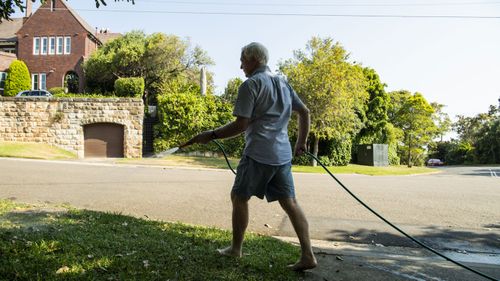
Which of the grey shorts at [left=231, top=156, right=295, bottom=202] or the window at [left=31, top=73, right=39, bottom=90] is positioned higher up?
the window at [left=31, top=73, right=39, bottom=90]

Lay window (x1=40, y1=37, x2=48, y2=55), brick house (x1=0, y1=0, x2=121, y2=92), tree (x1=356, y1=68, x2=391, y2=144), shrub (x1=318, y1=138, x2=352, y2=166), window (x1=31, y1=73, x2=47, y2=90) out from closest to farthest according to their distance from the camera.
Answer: shrub (x1=318, y1=138, x2=352, y2=166) < tree (x1=356, y1=68, x2=391, y2=144) < brick house (x1=0, y1=0, x2=121, y2=92) < window (x1=31, y1=73, x2=47, y2=90) < window (x1=40, y1=37, x2=48, y2=55)

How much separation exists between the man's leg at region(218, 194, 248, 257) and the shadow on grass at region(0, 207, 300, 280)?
0.35ft

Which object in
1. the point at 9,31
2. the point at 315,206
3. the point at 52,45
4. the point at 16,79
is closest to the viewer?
the point at 315,206

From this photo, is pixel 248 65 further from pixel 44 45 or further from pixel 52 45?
pixel 44 45

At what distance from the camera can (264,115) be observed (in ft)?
10.1

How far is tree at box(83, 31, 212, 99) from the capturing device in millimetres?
27219

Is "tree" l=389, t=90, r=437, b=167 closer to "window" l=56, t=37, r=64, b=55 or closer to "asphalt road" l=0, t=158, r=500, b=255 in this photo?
"asphalt road" l=0, t=158, r=500, b=255

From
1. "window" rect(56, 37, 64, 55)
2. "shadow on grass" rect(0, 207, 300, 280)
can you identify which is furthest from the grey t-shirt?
"window" rect(56, 37, 64, 55)

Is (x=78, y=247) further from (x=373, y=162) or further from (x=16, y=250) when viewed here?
(x=373, y=162)

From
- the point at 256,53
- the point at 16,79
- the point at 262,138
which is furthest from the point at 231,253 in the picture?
the point at 16,79

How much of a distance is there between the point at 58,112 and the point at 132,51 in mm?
8160

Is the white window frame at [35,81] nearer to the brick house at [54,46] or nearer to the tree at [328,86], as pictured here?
the brick house at [54,46]

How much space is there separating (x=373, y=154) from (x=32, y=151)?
20.6m

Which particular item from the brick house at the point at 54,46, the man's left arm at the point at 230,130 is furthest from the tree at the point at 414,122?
the man's left arm at the point at 230,130
